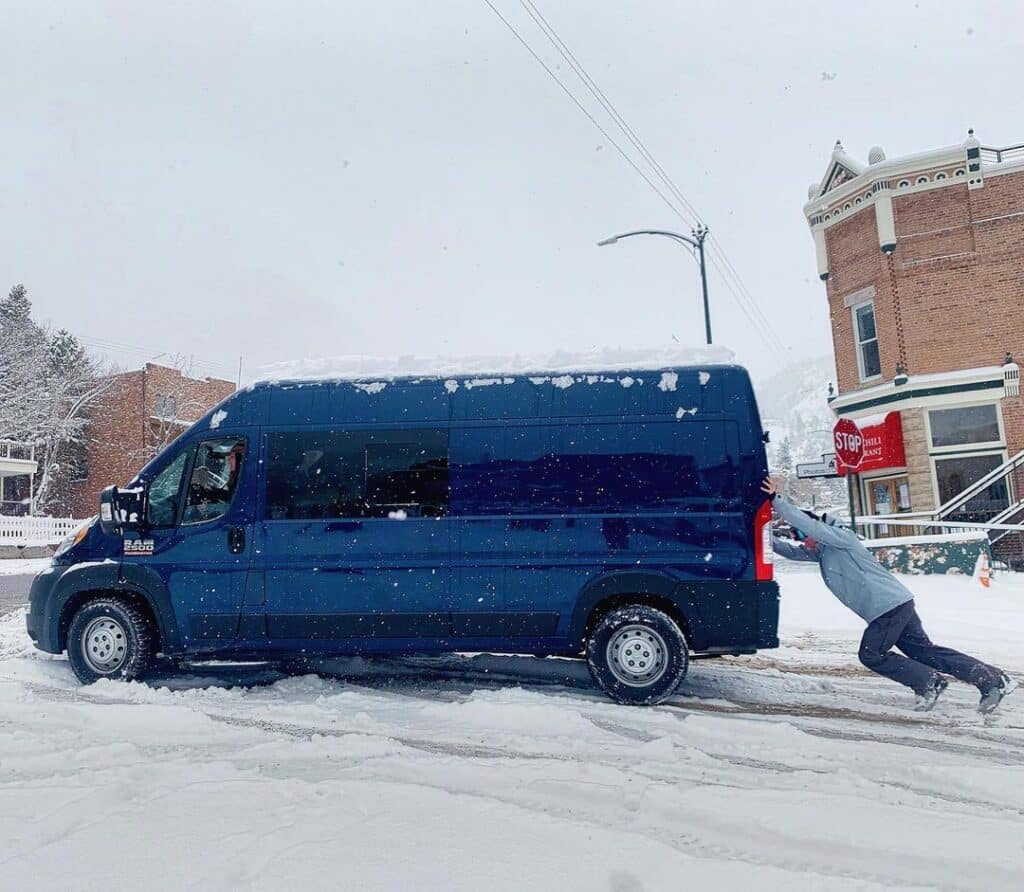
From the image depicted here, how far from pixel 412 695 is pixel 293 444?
231cm

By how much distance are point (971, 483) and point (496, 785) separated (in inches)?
743

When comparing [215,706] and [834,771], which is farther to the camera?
[215,706]

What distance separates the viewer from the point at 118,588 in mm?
6410

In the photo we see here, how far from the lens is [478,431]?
6.19 m

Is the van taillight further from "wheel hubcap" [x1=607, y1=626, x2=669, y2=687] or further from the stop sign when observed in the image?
the stop sign

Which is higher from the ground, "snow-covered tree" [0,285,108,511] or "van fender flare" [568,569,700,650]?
"snow-covered tree" [0,285,108,511]

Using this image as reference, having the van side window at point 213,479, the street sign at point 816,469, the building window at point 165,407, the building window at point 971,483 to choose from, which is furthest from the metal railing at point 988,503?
the building window at point 165,407

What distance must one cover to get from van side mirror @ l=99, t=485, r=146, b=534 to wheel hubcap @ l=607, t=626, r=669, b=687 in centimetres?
410

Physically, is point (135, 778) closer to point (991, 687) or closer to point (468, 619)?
point (468, 619)

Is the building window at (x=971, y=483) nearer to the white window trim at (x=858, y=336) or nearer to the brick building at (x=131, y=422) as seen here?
the white window trim at (x=858, y=336)

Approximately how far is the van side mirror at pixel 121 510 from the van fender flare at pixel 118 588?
32 centimetres

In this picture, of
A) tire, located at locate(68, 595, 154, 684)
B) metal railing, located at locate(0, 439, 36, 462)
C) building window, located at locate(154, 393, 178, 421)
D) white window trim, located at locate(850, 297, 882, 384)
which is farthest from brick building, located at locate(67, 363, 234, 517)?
tire, located at locate(68, 595, 154, 684)

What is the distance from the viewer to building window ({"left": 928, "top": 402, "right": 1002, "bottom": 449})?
18875mm

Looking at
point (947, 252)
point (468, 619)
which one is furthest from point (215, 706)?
point (947, 252)
